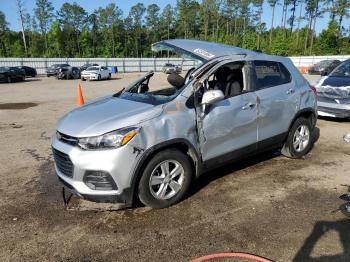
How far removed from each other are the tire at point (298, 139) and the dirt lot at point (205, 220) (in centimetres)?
20

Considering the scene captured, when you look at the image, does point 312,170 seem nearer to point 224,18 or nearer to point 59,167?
point 59,167

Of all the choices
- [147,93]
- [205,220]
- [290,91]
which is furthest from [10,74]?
[205,220]

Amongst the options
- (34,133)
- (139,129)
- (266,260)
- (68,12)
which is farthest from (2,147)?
(68,12)

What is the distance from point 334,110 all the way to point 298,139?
3.50 m

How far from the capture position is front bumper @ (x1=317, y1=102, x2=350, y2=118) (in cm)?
849

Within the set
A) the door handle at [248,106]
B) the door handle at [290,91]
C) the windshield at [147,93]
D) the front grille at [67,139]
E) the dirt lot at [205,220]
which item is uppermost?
the windshield at [147,93]

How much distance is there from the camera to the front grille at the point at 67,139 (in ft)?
12.3

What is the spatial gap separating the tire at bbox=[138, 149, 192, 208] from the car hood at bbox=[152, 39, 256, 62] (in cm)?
142

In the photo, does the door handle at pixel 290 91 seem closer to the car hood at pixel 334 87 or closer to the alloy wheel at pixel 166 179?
the alloy wheel at pixel 166 179

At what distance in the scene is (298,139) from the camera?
5.86 m

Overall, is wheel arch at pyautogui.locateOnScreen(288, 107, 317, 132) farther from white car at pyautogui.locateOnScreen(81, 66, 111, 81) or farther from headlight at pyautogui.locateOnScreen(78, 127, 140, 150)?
white car at pyautogui.locateOnScreen(81, 66, 111, 81)

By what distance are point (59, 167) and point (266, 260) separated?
253cm

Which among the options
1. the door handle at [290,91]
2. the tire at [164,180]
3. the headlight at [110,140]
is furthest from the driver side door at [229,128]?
the headlight at [110,140]

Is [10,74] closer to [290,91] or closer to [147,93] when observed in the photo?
[147,93]
